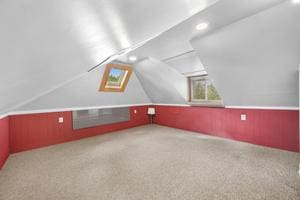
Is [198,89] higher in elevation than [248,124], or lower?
higher

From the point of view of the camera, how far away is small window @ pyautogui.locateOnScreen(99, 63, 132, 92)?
3.52 m

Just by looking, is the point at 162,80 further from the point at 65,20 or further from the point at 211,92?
the point at 65,20

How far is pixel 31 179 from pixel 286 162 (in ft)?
12.2

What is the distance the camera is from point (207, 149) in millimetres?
2805

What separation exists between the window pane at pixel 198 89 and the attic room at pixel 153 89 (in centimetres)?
3

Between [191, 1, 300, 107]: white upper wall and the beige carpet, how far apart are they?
1.10m

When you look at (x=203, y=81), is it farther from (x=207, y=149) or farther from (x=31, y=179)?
(x=31, y=179)

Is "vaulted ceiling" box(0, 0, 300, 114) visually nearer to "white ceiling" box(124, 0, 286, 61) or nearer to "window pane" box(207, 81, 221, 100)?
"white ceiling" box(124, 0, 286, 61)

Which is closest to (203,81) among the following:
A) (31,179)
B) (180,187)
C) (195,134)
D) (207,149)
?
(195,134)

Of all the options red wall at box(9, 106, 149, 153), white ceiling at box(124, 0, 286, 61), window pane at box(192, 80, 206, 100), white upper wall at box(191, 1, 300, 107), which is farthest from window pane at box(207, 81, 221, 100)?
red wall at box(9, 106, 149, 153)

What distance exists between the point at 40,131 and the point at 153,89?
3.03 metres

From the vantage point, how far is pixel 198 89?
3.89 m

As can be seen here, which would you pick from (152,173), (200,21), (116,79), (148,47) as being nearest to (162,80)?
(116,79)

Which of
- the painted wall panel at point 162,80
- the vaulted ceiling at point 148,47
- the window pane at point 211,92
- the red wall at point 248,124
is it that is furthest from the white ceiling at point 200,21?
the red wall at point 248,124
